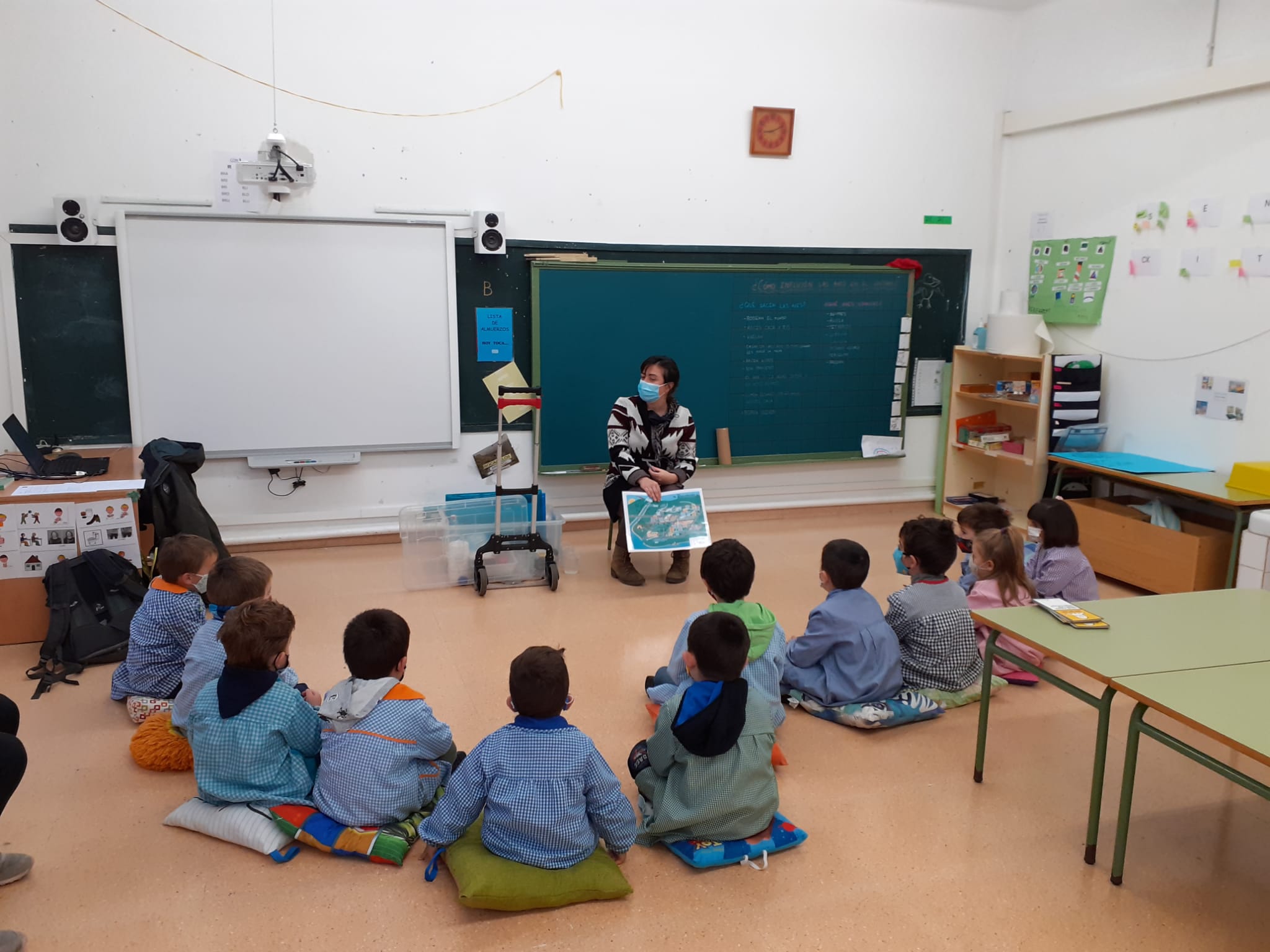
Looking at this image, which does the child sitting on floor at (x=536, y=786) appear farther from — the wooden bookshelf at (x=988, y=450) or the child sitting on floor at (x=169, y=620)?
the wooden bookshelf at (x=988, y=450)

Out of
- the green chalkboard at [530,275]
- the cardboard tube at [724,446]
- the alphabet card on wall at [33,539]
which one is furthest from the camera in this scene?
the cardboard tube at [724,446]

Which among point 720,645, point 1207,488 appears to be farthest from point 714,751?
point 1207,488

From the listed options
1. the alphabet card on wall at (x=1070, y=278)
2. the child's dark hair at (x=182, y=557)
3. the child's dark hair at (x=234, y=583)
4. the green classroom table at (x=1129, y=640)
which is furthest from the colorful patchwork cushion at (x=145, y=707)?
the alphabet card on wall at (x=1070, y=278)

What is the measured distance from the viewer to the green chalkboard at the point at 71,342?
4.44 m

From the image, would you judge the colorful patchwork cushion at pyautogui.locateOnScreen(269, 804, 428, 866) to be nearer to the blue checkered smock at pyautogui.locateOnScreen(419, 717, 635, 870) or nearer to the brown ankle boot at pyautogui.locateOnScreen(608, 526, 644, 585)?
the blue checkered smock at pyautogui.locateOnScreen(419, 717, 635, 870)

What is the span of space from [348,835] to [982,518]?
256 centimetres

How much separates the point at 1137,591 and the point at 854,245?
2533mm

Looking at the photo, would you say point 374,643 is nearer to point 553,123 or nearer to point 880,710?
point 880,710

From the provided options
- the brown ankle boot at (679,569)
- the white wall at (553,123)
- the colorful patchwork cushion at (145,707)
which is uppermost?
the white wall at (553,123)

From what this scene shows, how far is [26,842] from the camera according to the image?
7.94ft

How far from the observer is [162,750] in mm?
2762

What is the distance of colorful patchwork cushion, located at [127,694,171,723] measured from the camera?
9.90ft

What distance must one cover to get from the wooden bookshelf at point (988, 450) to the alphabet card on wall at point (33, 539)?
15.5 feet

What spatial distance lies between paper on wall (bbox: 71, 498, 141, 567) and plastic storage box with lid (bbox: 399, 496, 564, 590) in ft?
3.83
